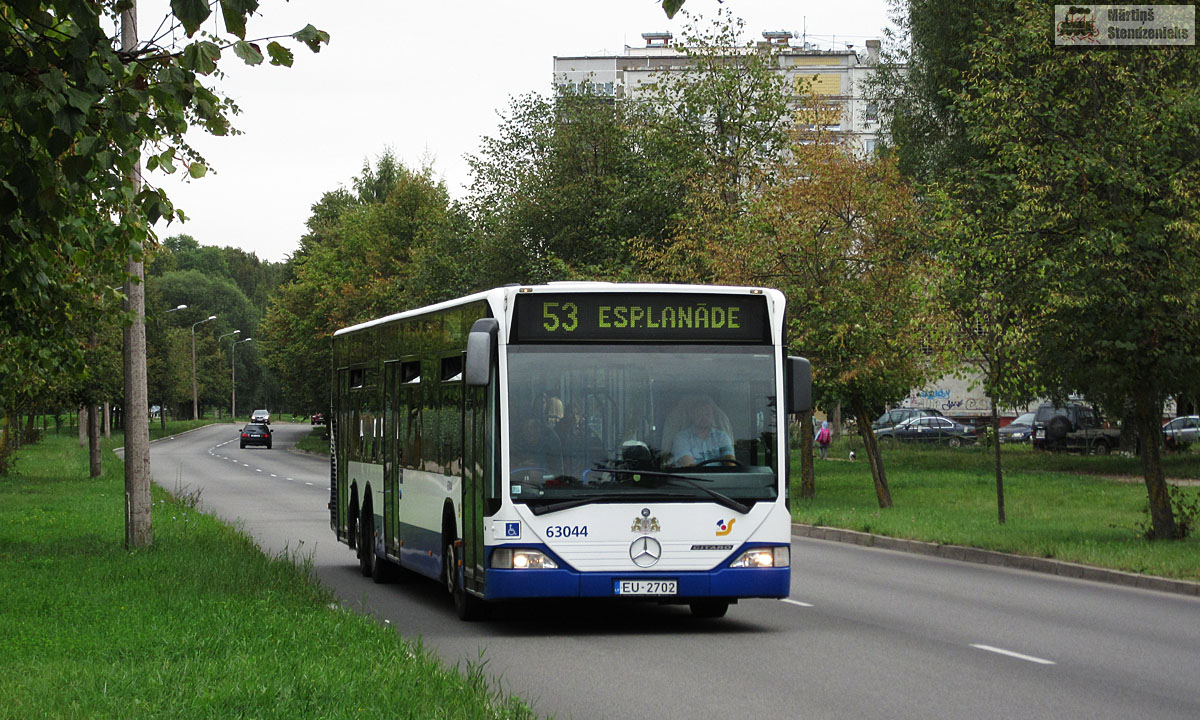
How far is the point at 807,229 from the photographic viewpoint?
Result: 31.0m

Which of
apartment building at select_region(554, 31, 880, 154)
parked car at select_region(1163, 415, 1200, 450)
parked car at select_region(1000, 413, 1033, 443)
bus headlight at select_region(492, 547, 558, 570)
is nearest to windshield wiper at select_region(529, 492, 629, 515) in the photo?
bus headlight at select_region(492, 547, 558, 570)

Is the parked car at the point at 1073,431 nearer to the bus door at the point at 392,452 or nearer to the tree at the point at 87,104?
the bus door at the point at 392,452

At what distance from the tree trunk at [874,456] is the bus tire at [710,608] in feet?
55.5

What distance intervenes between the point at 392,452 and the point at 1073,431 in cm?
4785

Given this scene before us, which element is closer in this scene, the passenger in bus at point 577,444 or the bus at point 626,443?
the bus at point 626,443

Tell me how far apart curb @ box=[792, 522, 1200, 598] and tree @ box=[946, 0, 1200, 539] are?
256 centimetres

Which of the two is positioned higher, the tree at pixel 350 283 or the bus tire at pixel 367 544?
the tree at pixel 350 283

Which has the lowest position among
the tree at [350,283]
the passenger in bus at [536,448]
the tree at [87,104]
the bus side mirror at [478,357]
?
the passenger in bus at [536,448]

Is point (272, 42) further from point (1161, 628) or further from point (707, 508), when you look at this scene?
point (1161, 628)

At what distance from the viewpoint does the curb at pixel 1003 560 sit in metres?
16.8

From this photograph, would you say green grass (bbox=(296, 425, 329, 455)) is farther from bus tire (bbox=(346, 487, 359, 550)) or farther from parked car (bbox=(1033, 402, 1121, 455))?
bus tire (bbox=(346, 487, 359, 550))

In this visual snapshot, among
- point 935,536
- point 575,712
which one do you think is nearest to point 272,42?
point 575,712

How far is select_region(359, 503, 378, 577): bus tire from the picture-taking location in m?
17.8

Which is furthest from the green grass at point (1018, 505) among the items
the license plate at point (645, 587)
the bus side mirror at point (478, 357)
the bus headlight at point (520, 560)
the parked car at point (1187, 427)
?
Answer: the bus side mirror at point (478, 357)
